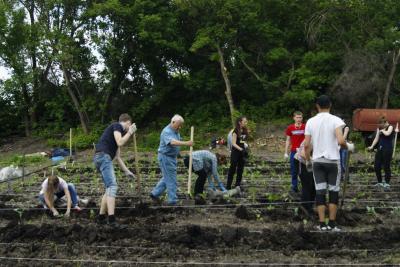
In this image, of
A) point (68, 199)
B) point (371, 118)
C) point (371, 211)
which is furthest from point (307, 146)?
point (371, 118)

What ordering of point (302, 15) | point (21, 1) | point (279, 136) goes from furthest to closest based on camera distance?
point (21, 1)
point (302, 15)
point (279, 136)

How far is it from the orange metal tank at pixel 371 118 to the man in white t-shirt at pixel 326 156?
538 inches

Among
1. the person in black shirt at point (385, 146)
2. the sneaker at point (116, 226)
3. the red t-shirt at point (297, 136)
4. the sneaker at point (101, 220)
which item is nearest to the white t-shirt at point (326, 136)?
the red t-shirt at point (297, 136)

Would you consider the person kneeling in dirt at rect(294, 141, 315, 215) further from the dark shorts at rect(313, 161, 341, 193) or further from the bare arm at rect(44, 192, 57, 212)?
the bare arm at rect(44, 192, 57, 212)

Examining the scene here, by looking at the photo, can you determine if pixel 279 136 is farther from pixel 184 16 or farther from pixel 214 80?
pixel 184 16

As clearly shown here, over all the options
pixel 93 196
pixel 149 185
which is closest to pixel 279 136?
pixel 149 185

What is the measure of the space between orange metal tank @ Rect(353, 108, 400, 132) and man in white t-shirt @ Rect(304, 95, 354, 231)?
1368 centimetres

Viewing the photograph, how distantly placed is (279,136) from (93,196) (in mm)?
12813

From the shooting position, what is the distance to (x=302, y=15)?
24000 mm

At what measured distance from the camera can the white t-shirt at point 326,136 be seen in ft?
22.4

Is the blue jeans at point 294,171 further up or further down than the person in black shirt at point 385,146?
further down

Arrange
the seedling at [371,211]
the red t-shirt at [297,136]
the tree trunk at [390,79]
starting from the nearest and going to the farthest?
the seedling at [371,211]
the red t-shirt at [297,136]
the tree trunk at [390,79]

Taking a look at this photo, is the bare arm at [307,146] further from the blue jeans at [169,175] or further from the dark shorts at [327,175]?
the blue jeans at [169,175]

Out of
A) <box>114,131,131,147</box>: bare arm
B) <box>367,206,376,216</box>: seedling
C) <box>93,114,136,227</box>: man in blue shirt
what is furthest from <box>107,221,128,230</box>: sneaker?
<box>367,206,376,216</box>: seedling
